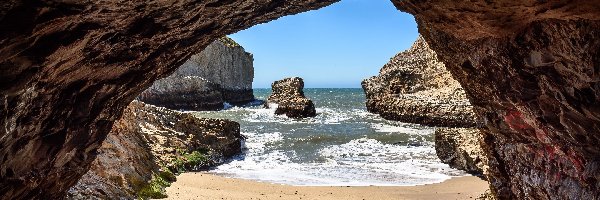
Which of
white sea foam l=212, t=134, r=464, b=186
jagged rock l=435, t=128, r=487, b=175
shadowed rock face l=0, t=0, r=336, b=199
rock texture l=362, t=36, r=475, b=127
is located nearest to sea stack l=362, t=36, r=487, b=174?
rock texture l=362, t=36, r=475, b=127

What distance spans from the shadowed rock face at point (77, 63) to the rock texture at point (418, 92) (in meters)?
21.9

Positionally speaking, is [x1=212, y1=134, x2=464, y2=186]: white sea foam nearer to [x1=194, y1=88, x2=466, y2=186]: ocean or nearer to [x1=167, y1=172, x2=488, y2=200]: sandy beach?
[x1=194, y1=88, x2=466, y2=186]: ocean

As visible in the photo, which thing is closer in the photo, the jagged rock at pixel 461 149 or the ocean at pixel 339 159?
the ocean at pixel 339 159

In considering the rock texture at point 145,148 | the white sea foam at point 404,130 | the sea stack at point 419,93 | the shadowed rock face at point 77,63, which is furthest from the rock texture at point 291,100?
the shadowed rock face at point 77,63

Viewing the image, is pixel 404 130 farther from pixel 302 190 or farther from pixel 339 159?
pixel 302 190

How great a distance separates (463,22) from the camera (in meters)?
4.33

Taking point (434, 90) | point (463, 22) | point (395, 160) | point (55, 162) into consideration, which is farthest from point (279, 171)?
point (434, 90)

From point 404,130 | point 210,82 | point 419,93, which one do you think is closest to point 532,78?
point 404,130

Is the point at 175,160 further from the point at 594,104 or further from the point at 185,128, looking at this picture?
the point at 594,104

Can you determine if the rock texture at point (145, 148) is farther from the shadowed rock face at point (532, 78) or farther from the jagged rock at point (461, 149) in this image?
the jagged rock at point (461, 149)

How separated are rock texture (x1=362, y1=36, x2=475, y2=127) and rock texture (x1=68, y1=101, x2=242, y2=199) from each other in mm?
15081

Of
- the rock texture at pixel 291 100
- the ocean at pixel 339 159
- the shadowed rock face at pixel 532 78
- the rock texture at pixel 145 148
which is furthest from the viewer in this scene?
the rock texture at pixel 291 100

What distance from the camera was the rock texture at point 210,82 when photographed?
40.6m

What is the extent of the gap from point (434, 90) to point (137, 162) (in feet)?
82.3
